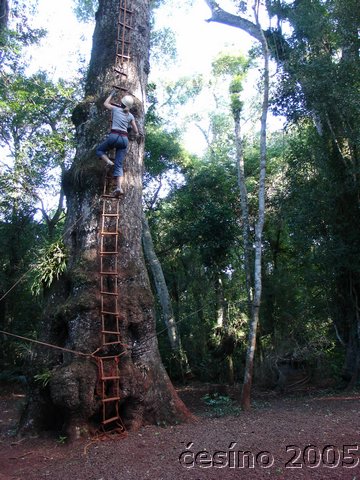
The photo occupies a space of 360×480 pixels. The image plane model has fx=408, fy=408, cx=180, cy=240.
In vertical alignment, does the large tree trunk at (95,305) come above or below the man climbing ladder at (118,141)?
below

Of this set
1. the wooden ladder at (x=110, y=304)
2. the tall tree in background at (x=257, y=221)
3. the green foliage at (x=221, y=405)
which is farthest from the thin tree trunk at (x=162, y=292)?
the wooden ladder at (x=110, y=304)

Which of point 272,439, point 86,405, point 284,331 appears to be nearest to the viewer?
point 272,439

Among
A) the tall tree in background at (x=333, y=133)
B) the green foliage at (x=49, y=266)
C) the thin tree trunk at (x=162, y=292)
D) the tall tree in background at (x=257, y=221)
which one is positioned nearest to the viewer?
the green foliage at (x=49, y=266)

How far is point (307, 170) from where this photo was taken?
11047 mm

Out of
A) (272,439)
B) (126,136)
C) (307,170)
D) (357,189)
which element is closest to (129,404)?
(272,439)

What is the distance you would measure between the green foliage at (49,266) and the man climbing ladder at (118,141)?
1.20 m

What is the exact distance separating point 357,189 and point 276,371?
5.58 m

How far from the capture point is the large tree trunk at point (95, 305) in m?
5.15

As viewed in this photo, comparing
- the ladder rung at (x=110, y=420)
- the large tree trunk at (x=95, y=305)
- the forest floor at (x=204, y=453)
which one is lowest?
the forest floor at (x=204, y=453)

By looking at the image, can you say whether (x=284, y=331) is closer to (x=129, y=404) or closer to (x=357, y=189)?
(x=357, y=189)

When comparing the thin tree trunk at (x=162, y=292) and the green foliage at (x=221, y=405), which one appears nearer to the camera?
the green foliage at (x=221, y=405)

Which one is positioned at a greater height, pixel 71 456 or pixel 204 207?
pixel 204 207

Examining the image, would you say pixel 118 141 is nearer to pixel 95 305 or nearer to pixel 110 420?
pixel 95 305

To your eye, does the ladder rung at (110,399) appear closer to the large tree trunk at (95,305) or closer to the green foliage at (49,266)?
the large tree trunk at (95,305)
